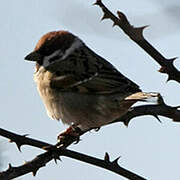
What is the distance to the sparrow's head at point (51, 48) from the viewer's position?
3.88 meters

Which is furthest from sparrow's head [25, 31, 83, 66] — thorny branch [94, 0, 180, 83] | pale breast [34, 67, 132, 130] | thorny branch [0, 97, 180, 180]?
thorny branch [94, 0, 180, 83]

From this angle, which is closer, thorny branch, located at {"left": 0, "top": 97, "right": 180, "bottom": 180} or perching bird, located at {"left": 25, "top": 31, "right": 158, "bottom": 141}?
thorny branch, located at {"left": 0, "top": 97, "right": 180, "bottom": 180}

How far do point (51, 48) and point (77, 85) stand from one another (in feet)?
1.39

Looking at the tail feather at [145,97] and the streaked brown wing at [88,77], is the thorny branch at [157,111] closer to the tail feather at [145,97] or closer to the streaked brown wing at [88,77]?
the tail feather at [145,97]

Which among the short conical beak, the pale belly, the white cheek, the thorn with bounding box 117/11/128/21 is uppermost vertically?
the thorn with bounding box 117/11/128/21

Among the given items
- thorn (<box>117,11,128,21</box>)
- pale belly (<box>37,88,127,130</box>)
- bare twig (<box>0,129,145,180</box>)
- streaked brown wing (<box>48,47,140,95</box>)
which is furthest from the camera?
streaked brown wing (<box>48,47,140,95</box>)

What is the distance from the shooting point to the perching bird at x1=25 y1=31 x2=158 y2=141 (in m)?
3.56

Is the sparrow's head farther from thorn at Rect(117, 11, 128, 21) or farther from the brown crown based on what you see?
thorn at Rect(117, 11, 128, 21)

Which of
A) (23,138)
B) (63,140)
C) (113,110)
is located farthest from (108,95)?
(23,138)

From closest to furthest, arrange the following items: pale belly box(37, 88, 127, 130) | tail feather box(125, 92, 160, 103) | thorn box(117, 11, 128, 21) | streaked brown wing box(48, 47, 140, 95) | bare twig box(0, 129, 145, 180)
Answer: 1. bare twig box(0, 129, 145, 180)
2. thorn box(117, 11, 128, 21)
3. tail feather box(125, 92, 160, 103)
4. pale belly box(37, 88, 127, 130)
5. streaked brown wing box(48, 47, 140, 95)

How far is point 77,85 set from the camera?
3736mm

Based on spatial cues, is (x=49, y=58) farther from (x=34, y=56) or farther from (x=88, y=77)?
(x=88, y=77)

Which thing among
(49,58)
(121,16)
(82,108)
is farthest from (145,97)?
(49,58)

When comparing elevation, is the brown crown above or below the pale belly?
above
